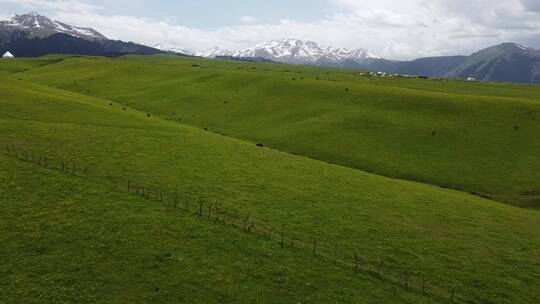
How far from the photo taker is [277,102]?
9506 cm

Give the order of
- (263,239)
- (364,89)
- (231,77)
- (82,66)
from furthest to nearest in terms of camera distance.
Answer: (82,66), (231,77), (364,89), (263,239)

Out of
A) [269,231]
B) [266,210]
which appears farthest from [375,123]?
[269,231]

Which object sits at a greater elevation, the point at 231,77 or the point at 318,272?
the point at 231,77

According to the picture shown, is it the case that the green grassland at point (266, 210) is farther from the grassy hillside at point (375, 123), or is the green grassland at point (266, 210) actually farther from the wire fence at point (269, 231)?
the grassy hillside at point (375, 123)

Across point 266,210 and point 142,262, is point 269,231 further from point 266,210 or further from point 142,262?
point 142,262

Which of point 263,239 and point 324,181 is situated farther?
point 324,181

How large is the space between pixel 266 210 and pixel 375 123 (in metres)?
47.6

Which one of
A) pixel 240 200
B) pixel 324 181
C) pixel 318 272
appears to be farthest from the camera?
pixel 324 181

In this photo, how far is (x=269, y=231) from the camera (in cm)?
3098

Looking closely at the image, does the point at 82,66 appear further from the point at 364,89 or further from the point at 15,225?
the point at 15,225

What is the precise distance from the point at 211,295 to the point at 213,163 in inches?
979

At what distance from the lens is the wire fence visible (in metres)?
26.6

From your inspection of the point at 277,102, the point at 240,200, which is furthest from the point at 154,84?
the point at 240,200

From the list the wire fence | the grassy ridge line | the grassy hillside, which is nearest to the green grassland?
the grassy ridge line
